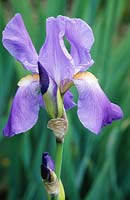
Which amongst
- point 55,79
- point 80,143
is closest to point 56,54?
point 55,79

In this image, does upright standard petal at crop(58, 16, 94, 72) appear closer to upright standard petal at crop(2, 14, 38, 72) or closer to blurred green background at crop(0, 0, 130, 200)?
upright standard petal at crop(2, 14, 38, 72)

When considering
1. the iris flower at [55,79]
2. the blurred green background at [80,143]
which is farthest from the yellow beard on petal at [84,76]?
the blurred green background at [80,143]

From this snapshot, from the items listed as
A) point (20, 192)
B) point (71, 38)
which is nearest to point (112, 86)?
point (20, 192)

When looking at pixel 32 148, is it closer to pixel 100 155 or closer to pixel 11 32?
pixel 100 155

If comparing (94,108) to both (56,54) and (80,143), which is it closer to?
(56,54)

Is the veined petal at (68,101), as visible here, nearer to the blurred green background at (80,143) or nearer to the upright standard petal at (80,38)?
the upright standard petal at (80,38)

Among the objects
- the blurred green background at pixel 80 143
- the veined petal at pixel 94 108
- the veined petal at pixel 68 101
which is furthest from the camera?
the blurred green background at pixel 80 143

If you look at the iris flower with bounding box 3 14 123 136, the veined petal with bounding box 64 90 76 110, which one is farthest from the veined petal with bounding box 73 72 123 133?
the veined petal with bounding box 64 90 76 110
